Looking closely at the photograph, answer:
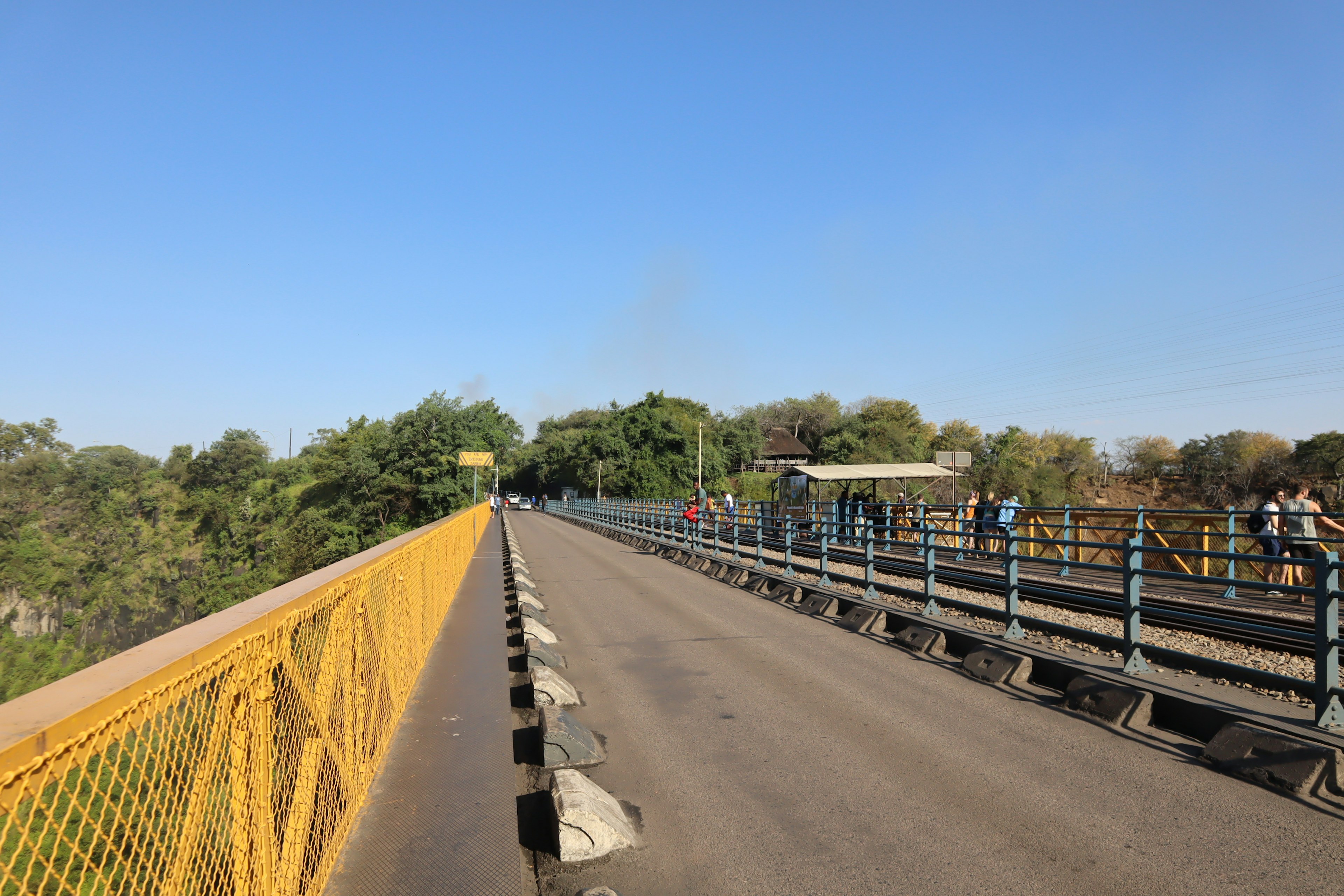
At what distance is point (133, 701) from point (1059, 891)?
3947mm

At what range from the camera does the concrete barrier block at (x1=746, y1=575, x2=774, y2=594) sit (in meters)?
14.9

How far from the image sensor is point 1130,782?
5.28 metres

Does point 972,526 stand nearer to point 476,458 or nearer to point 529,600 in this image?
point 529,600

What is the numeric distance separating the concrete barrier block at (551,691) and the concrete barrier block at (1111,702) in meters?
4.26

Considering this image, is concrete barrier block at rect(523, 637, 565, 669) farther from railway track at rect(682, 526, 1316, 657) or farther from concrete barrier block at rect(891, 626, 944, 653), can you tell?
railway track at rect(682, 526, 1316, 657)

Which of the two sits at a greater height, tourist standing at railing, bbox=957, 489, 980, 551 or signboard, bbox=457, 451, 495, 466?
signboard, bbox=457, 451, 495, 466

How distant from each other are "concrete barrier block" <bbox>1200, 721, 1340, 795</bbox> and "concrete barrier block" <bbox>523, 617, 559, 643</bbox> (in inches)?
256

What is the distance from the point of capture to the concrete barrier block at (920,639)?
925 cm

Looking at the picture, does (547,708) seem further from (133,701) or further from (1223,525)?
(1223,525)

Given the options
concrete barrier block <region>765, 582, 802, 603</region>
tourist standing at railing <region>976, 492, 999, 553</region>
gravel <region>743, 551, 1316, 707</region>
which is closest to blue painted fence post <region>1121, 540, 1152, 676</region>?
gravel <region>743, 551, 1316, 707</region>

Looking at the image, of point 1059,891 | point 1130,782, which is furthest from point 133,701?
point 1130,782

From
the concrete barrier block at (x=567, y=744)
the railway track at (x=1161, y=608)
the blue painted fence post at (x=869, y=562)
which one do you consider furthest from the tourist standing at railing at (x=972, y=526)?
the concrete barrier block at (x=567, y=744)

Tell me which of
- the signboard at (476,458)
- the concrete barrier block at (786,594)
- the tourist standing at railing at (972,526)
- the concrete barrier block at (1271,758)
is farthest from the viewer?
the signboard at (476,458)

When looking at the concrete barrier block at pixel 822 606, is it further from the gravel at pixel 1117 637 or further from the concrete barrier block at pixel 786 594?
the gravel at pixel 1117 637
